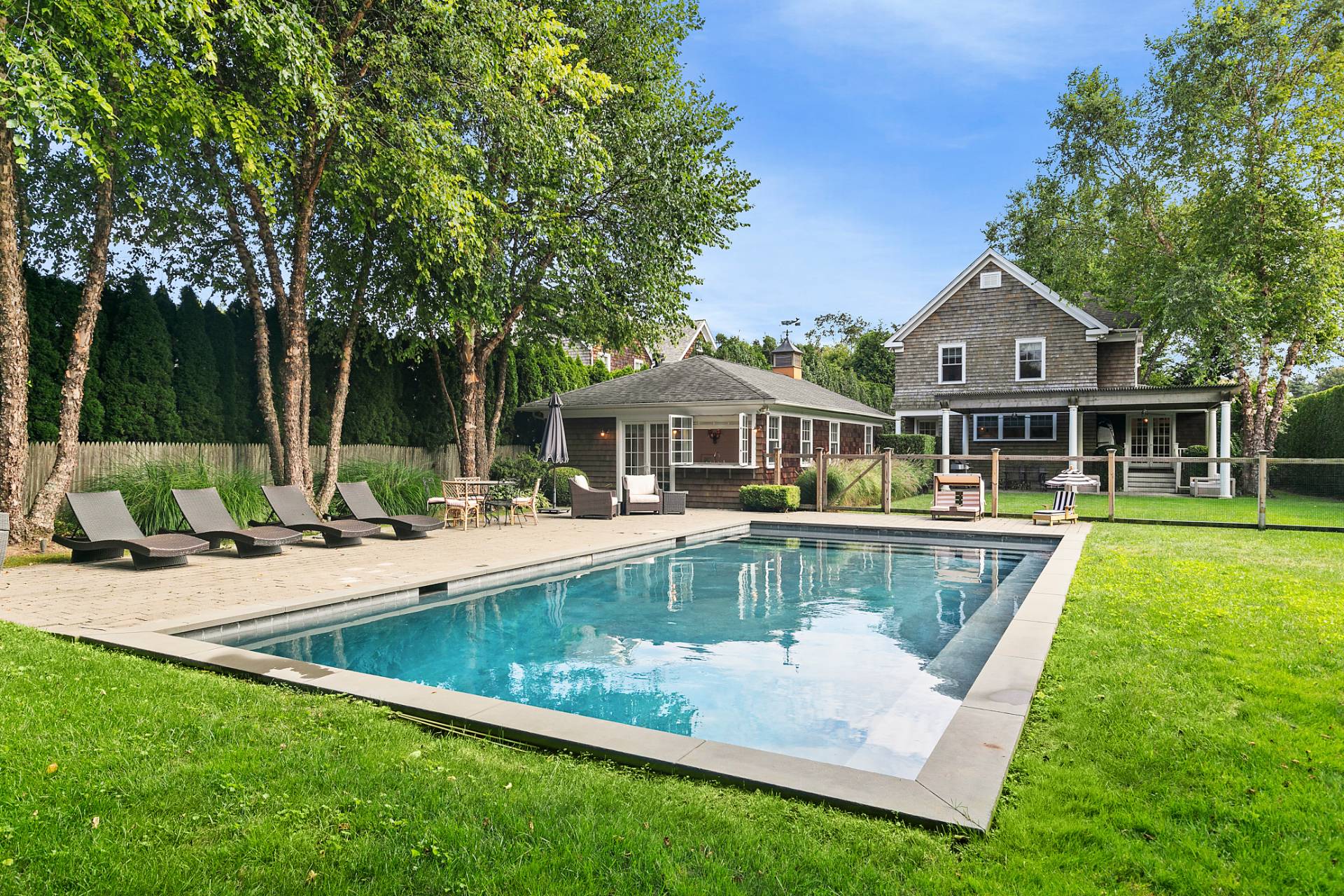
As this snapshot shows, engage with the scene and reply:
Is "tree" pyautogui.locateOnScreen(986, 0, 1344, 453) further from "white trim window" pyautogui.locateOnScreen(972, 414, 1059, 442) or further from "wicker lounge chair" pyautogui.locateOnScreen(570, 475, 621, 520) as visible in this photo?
"wicker lounge chair" pyautogui.locateOnScreen(570, 475, 621, 520)

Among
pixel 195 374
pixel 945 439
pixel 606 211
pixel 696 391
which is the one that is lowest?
pixel 945 439

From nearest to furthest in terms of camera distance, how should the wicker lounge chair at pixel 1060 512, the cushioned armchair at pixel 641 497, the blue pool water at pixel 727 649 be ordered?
1. the blue pool water at pixel 727 649
2. the wicker lounge chair at pixel 1060 512
3. the cushioned armchair at pixel 641 497

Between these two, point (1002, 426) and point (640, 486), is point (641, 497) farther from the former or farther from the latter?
point (1002, 426)

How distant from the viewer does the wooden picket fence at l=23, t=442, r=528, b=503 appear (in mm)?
10422

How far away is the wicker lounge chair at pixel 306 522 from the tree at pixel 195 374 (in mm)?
2610

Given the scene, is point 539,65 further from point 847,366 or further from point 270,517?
point 847,366

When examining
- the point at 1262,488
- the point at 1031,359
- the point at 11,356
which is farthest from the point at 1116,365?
the point at 11,356

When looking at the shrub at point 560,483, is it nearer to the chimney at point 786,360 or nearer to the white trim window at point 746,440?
the white trim window at point 746,440

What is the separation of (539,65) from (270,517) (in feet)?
27.1

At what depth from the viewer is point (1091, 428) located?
2547cm

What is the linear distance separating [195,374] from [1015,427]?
2399 cm

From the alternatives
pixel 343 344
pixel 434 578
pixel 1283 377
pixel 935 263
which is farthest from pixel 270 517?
pixel 935 263

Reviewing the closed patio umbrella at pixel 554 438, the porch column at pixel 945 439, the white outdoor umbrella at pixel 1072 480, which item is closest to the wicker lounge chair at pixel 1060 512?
the white outdoor umbrella at pixel 1072 480

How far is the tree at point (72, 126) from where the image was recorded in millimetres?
7594
